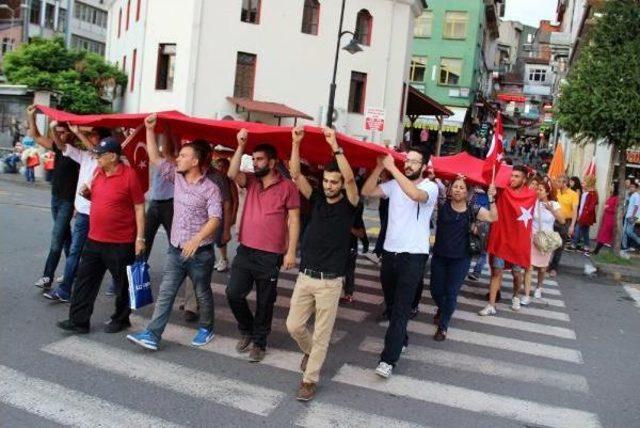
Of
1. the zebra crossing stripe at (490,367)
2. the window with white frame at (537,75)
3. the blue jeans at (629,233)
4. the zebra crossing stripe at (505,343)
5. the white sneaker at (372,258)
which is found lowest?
the zebra crossing stripe at (490,367)

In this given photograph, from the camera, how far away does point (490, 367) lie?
251 inches

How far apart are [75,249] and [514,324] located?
17.6 feet

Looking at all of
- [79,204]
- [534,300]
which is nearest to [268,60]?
[534,300]

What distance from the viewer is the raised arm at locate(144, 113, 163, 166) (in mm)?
5969

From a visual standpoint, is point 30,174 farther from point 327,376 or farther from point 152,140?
point 327,376

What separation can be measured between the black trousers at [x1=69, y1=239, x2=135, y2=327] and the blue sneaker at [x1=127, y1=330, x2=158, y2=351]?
2.01 ft

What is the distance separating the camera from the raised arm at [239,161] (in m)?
5.62

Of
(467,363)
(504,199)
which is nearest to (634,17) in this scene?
(504,199)

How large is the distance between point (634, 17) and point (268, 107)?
13.7m

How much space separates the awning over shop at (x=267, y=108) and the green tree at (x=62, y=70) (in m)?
7.32

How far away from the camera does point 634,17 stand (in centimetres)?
1349

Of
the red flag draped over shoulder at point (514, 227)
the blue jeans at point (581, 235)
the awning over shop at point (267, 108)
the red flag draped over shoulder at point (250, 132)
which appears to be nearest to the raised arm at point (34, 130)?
the red flag draped over shoulder at point (250, 132)

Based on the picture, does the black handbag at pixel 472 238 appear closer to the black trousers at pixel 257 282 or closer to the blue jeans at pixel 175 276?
the black trousers at pixel 257 282

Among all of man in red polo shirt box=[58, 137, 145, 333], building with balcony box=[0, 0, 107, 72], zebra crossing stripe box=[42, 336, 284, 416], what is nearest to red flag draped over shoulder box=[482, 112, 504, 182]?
zebra crossing stripe box=[42, 336, 284, 416]
